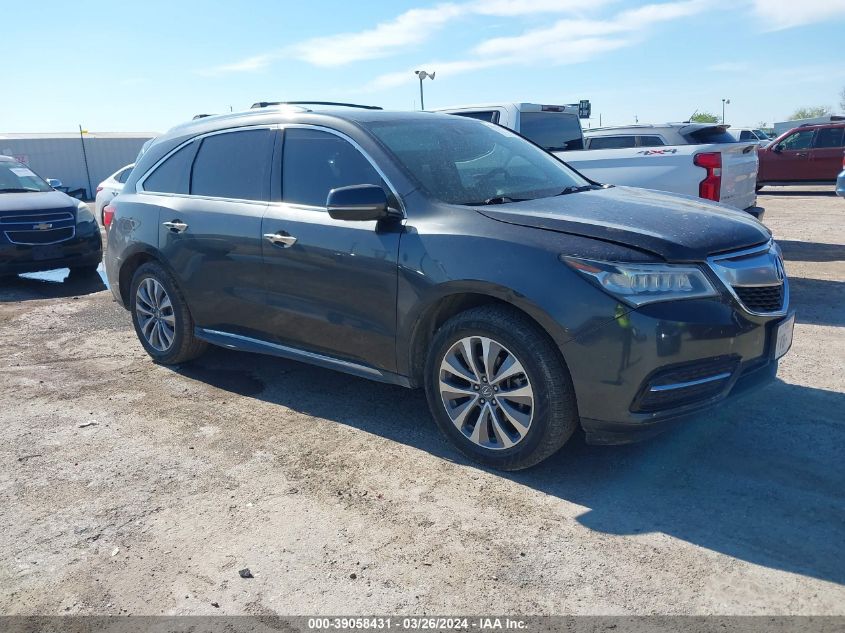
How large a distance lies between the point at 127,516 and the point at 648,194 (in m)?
3.38

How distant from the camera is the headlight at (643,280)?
3.37 meters

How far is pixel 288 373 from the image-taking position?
568cm

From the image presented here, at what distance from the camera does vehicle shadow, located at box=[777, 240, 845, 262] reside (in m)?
9.69

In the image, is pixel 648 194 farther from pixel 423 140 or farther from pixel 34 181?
pixel 34 181

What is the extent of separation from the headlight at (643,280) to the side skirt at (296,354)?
4.23 ft

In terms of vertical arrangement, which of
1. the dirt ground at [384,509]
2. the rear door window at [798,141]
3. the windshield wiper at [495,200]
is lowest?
the dirt ground at [384,509]

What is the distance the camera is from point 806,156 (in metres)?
19.6

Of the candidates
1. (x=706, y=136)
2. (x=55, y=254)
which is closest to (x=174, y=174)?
(x=55, y=254)

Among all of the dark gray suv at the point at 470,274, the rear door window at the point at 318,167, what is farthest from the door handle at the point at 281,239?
the rear door window at the point at 318,167

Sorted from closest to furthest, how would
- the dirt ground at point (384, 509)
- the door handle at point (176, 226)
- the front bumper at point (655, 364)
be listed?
1. the dirt ground at point (384, 509)
2. the front bumper at point (655, 364)
3. the door handle at point (176, 226)

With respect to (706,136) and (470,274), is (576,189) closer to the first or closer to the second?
Result: (470,274)

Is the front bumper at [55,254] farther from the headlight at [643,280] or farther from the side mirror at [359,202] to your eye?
the headlight at [643,280]

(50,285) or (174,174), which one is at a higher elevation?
(174,174)

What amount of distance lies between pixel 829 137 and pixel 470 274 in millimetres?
19112
